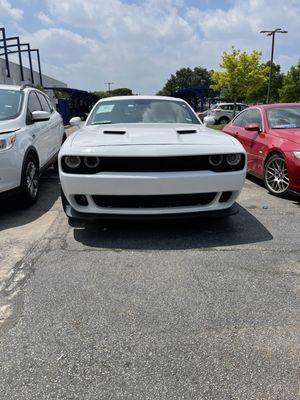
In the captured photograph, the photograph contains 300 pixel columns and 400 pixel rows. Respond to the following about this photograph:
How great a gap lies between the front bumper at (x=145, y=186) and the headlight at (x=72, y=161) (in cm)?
10

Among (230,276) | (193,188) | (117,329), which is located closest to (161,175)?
(193,188)

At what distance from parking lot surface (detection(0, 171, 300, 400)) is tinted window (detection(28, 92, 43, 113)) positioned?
92.7 inches

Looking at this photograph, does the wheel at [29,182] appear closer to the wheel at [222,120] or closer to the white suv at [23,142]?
the white suv at [23,142]

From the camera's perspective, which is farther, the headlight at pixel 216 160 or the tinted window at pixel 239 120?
the tinted window at pixel 239 120

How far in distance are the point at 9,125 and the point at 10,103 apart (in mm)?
805

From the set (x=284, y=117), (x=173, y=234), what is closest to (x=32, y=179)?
(x=173, y=234)

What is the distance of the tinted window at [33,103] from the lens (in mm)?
5994

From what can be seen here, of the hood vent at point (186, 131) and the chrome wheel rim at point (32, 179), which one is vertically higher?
the hood vent at point (186, 131)

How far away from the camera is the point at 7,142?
4746 mm

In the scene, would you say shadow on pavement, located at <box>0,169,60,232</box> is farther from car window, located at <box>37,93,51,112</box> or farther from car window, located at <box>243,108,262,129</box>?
car window, located at <box>243,108,262,129</box>

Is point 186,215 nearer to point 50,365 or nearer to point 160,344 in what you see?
point 160,344

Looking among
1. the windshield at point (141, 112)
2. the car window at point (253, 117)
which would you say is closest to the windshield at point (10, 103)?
the windshield at point (141, 112)

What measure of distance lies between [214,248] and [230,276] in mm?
585

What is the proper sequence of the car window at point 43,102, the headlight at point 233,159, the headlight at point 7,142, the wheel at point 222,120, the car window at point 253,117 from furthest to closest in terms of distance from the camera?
the wheel at point 222,120 < the car window at point 43,102 < the car window at point 253,117 < the headlight at point 7,142 < the headlight at point 233,159
